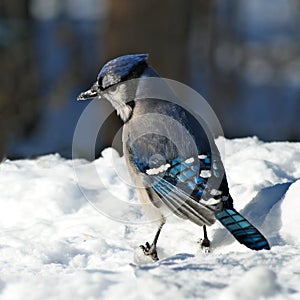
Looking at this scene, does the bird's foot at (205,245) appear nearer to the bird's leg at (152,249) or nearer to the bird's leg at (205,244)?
the bird's leg at (205,244)

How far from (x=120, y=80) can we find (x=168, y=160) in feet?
1.38

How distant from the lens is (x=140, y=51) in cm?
581

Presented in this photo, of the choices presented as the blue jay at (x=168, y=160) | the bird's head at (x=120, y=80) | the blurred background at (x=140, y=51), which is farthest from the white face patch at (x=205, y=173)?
the blurred background at (x=140, y=51)

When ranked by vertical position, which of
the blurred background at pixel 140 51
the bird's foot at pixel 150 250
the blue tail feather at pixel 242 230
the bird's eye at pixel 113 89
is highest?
the bird's eye at pixel 113 89

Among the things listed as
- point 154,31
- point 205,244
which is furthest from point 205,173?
point 154,31

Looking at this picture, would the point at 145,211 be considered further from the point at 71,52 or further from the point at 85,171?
the point at 71,52

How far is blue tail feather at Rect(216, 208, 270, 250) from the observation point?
7.60ft

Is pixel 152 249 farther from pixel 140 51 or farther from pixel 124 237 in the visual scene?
pixel 140 51

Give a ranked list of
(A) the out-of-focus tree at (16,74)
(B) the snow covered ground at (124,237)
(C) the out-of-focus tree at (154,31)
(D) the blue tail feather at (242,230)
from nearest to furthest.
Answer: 1. (B) the snow covered ground at (124,237)
2. (D) the blue tail feather at (242,230)
3. (C) the out-of-focus tree at (154,31)
4. (A) the out-of-focus tree at (16,74)

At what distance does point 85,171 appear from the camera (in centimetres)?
335

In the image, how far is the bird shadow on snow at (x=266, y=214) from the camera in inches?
101

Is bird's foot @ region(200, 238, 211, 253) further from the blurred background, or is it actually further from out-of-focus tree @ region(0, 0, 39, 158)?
out-of-focus tree @ region(0, 0, 39, 158)

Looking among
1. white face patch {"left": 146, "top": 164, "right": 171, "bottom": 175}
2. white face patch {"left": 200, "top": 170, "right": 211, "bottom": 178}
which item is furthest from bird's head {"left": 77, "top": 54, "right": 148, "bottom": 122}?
white face patch {"left": 200, "top": 170, "right": 211, "bottom": 178}

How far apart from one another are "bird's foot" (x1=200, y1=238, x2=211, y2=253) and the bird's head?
62 centimetres
